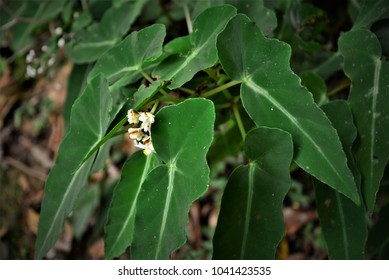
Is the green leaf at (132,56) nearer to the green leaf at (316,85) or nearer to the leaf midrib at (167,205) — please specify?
the leaf midrib at (167,205)

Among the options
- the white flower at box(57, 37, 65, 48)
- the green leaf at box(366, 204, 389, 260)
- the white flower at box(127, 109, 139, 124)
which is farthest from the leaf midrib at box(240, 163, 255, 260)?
the white flower at box(57, 37, 65, 48)

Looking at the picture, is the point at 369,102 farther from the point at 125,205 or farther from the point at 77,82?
the point at 77,82

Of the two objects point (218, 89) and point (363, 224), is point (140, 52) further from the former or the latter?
point (363, 224)

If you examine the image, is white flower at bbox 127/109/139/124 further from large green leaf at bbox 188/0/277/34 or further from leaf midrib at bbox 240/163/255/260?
large green leaf at bbox 188/0/277/34

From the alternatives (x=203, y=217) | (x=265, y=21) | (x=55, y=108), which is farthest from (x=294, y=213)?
(x=55, y=108)

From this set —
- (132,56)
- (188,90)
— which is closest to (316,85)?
(188,90)

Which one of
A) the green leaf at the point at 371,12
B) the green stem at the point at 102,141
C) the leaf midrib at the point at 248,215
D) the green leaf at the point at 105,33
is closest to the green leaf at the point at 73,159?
the green stem at the point at 102,141
